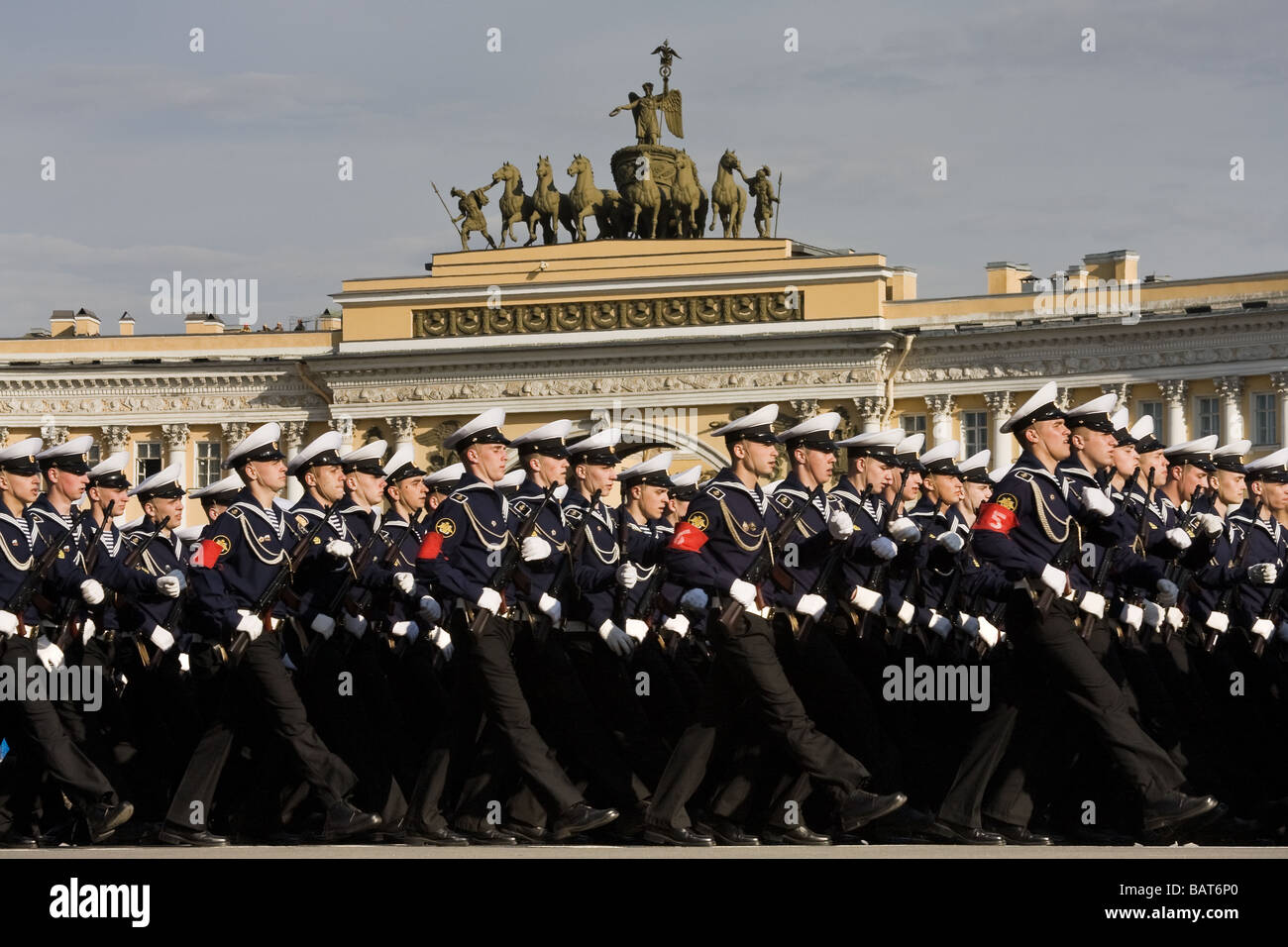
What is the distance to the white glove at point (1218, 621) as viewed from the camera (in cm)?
1199

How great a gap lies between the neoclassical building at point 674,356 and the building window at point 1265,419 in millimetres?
36

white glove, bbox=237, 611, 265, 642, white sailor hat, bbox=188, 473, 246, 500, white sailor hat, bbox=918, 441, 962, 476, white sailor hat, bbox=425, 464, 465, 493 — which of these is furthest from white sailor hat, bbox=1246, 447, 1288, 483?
white glove, bbox=237, 611, 265, 642

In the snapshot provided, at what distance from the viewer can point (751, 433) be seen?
11445mm

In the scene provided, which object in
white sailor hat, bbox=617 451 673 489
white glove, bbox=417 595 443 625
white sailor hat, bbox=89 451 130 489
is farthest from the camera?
white sailor hat, bbox=89 451 130 489

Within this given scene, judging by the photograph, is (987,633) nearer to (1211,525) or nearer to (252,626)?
(1211,525)

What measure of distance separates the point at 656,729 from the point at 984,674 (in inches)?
67.1

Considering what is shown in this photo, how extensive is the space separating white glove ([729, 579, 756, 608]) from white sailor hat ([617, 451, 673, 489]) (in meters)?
2.78

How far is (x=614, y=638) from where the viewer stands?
1169 centimetres

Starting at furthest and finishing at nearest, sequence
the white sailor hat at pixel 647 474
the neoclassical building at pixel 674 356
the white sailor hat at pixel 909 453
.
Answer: the neoclassical building at pixel 674 356
the white sailor hat at pixel 647 474
the white sailor hat at pixel 909 453

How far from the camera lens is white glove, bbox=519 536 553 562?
1126 centimetres

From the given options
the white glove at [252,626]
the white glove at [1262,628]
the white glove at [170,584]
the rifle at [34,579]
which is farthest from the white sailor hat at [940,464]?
the rifle at [34,579]

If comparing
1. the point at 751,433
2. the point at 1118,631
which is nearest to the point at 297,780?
the point at 751,433

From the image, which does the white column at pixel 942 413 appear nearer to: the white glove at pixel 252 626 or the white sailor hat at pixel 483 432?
the white sailor hat at pixel 483 432

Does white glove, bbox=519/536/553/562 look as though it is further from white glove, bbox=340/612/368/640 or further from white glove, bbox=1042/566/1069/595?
white glove, bbox=1042/566/1069/595
